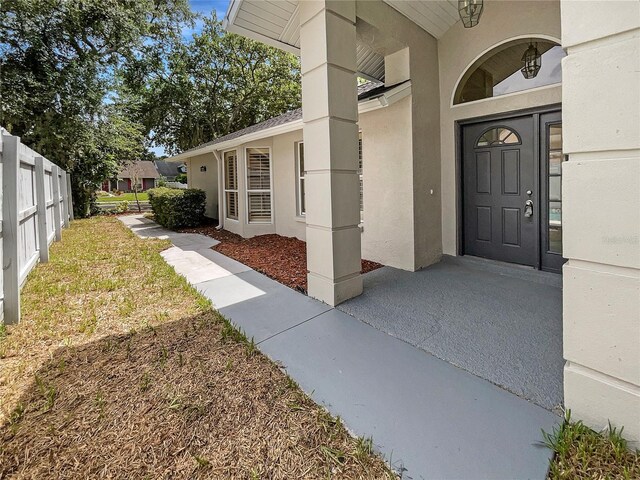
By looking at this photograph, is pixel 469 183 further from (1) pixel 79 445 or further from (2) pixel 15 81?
(2) pixel 15 81

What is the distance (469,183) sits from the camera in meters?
5.82

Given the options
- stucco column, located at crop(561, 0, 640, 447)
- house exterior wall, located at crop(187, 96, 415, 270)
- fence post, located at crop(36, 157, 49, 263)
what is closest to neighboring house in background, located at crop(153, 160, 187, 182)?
fence post, located at crop(36, 157, 49, 263)

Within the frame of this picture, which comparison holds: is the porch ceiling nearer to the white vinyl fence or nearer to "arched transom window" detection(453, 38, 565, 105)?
"arched transom window" detection(453, 38, 565, 105)

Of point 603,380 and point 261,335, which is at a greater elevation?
point 603,380

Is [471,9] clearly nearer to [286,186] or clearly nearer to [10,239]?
[286,186]

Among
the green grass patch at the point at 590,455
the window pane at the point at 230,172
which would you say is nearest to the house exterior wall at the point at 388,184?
the green grass patch at the point at 590,455

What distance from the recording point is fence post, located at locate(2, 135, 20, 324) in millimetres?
3730

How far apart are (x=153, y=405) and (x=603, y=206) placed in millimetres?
3096

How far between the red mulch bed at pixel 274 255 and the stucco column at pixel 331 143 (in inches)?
30.7

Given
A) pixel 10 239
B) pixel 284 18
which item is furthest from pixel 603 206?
pixel 10 239

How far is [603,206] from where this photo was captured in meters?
1.88

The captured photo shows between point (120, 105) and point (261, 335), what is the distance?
15975 millimetres

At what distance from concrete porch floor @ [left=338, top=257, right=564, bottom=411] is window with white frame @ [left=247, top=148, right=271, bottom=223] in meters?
4.69

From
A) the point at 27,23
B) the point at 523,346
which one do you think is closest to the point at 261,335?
the point at 523,346
